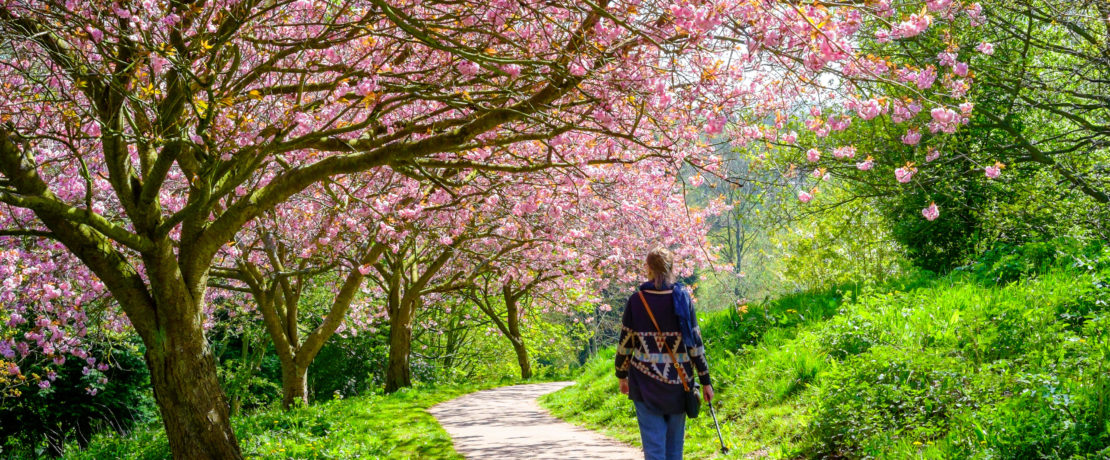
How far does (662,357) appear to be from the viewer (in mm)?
4848

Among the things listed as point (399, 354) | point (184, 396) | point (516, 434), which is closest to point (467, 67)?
point (184, 396)

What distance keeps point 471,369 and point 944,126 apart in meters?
31.0

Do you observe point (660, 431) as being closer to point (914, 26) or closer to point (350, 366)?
point (914, 26)

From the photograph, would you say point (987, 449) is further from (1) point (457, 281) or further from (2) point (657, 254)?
(1) point (457, 281)

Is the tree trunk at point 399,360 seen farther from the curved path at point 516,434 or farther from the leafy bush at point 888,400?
the leafy bush at point 888,400

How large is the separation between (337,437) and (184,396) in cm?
258

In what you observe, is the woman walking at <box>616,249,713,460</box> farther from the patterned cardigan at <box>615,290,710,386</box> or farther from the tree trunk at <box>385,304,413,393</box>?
the tree trunk at <box>385,304,413,393</box>

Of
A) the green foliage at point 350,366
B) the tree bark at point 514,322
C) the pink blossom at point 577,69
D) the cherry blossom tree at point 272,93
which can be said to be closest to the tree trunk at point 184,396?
the cherry blossom tree at point 272,93

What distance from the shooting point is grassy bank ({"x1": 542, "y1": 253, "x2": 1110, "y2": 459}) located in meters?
4.41

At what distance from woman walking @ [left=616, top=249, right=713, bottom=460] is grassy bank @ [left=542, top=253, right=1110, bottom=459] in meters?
1.49

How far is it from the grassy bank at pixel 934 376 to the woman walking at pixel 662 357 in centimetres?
149

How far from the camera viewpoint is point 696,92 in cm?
596

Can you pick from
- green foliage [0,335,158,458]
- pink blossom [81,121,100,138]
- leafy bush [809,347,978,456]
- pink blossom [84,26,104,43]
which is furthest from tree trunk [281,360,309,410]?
leafy bush [809,347,978,456]

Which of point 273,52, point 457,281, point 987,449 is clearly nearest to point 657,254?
point 987,449
